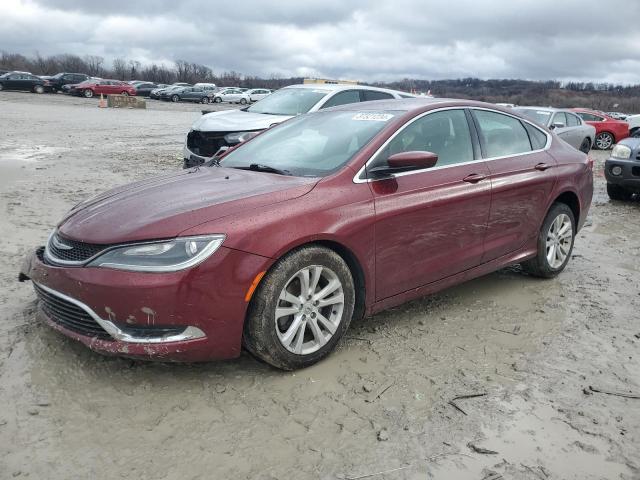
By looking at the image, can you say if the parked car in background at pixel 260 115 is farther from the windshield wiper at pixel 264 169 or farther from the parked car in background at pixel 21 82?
the parked car in background at pixel 21 82

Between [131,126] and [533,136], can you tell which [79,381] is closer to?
[533,136]

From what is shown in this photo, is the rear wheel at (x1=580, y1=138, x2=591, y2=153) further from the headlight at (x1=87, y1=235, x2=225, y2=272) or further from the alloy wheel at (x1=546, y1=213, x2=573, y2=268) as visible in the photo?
the headlight at (x1=87, y1=235, x2=225, y2=272)

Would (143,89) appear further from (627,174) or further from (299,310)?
(299,310)

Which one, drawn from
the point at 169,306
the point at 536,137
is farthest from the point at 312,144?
the point at 536,137

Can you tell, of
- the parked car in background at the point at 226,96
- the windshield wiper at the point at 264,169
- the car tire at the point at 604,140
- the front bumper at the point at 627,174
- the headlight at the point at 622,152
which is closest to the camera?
the windshield wiper at the point at 264,169

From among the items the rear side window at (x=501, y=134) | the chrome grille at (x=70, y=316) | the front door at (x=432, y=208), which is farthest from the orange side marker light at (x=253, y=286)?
the rear side window at (x=501, y=134)

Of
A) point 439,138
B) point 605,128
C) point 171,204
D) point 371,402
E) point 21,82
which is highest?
point 21,82

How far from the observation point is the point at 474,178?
13.4 feet

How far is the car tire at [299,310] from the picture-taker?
9.92 feet

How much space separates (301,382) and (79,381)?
119cm

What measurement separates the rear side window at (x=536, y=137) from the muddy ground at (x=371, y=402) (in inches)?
50.7

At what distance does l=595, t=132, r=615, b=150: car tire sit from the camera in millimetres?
18875

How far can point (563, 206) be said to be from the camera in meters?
5.00

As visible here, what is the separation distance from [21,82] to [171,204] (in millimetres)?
42602
